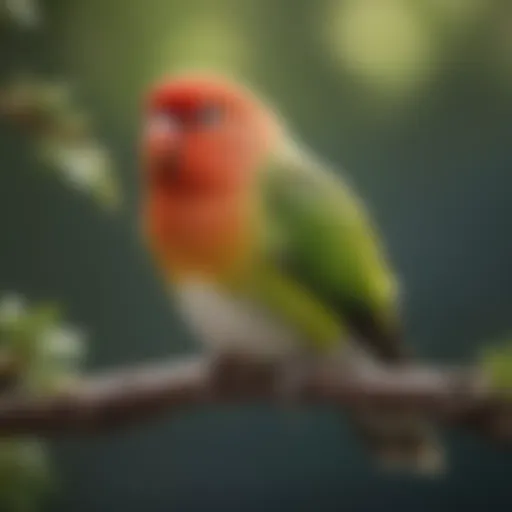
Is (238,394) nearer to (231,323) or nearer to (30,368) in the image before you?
(231,323)

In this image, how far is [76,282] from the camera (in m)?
1.50

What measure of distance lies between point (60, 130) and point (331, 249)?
0.37 m

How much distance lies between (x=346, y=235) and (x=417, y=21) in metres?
0.28

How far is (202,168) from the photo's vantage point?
143cm

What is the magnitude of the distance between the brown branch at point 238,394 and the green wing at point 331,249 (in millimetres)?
48

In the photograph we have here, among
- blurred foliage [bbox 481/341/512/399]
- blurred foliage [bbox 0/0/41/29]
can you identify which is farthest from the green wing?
blurred foliage [bbox 0/0/41/29]

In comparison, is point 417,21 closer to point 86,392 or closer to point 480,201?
point 480,201

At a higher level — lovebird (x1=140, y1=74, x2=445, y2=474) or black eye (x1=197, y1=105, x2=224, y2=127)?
black eye (x1=197, y1=105, x2=224, y2=127)

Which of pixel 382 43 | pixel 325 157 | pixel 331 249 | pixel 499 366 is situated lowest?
pixel 499 366

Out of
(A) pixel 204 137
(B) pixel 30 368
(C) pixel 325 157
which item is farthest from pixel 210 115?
(B) pixel 30 368

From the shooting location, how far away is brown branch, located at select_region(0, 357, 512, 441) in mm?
1438

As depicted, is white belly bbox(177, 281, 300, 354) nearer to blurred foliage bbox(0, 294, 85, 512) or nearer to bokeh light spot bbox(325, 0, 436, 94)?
blurred foliage bbox(0, 294, 85, 512)

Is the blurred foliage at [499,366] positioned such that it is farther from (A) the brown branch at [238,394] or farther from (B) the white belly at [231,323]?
(B) the white belly at [231,323]

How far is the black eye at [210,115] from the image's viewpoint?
144cm
